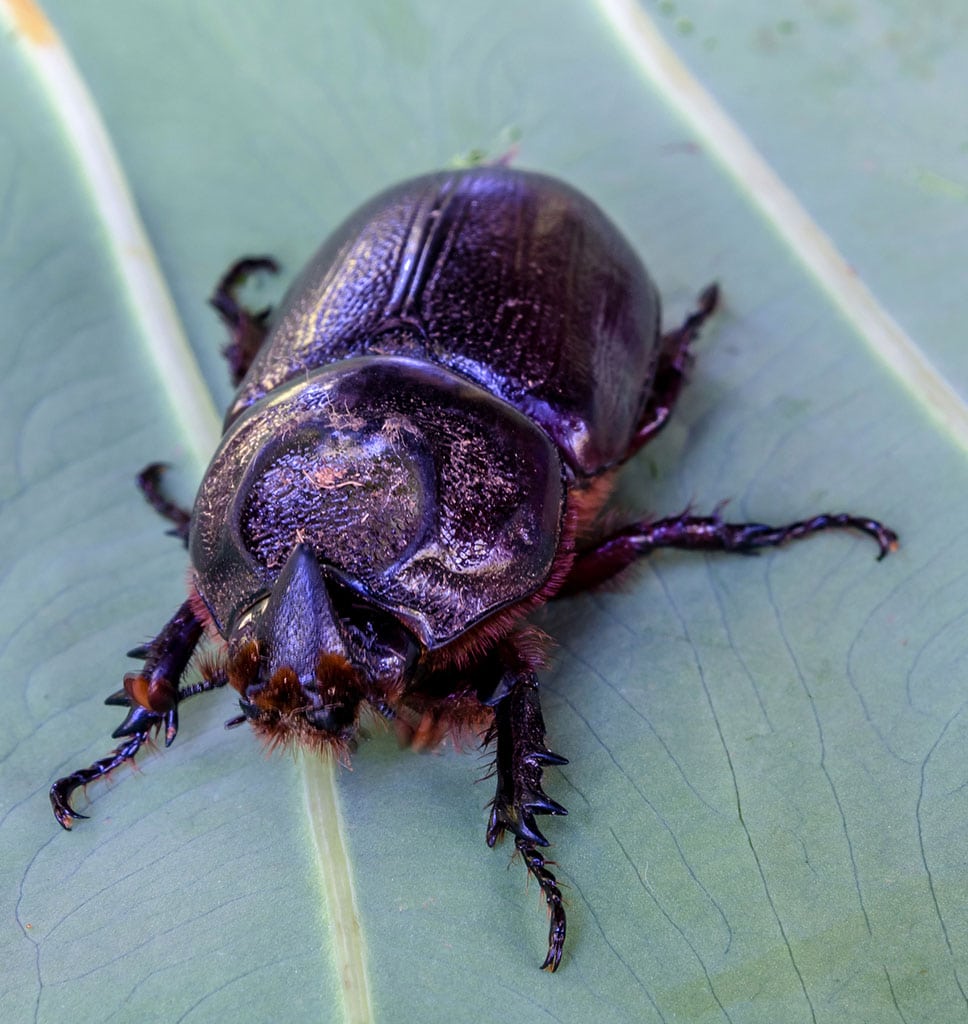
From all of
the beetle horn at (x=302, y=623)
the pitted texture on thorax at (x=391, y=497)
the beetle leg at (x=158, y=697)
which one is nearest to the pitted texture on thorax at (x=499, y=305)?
the pitted texture on thorax at (x=391, y=497)

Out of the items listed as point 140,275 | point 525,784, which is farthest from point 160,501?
point 525,784

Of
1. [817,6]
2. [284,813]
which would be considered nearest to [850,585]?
[284,813]

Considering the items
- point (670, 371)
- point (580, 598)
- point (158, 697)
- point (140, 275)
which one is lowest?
point (580, 598)

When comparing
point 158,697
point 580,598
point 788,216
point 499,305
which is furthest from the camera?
point 788,216

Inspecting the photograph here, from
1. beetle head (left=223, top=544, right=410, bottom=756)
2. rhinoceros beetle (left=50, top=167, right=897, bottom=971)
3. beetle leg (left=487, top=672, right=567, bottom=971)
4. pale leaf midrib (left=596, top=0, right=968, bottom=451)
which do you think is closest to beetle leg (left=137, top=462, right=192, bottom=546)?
rhinoceros beetle (left=50, top=167, right=897, bottom=971)

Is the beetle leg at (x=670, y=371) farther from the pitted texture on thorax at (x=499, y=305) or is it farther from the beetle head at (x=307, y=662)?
the beetle head at (x=307, y=662)

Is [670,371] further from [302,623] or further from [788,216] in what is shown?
[302,623]

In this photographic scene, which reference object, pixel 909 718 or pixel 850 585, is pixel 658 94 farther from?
pixel 909 718
